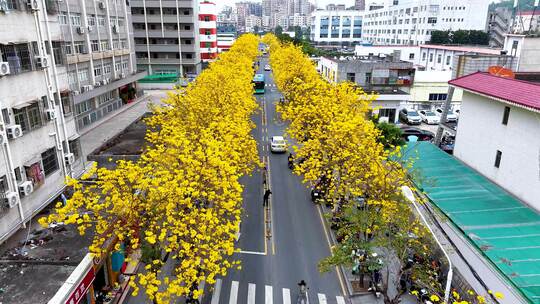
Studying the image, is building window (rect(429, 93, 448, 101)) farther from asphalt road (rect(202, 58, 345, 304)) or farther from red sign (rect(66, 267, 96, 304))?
red sign (rect(66, 267, 96, 304))

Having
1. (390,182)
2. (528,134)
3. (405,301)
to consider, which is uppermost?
(528,134)

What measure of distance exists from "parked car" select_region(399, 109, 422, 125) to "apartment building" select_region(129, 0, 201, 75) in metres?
47.5

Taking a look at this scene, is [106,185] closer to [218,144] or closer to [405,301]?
[218,144]

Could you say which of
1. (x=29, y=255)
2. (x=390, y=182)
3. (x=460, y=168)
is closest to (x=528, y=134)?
(x=460, y=168)

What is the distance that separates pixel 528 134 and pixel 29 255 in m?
25.3

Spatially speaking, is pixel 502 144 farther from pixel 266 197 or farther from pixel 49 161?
pixel 49 161

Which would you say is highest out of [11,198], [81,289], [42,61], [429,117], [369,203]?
[42,61]

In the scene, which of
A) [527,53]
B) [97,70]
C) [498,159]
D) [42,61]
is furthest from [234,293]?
[97,70]

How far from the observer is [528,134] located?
824 inches

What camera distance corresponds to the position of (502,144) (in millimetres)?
23344

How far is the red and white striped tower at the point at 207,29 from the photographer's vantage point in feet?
314

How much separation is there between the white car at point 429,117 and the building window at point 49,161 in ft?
146

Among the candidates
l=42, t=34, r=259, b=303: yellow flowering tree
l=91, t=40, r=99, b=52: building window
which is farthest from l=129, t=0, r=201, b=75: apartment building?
l=42, t=34, r=259, b=303: yellow flowering tree

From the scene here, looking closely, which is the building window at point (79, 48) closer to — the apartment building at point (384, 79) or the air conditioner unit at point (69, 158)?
the air conditioner unit at point (69, 158)
